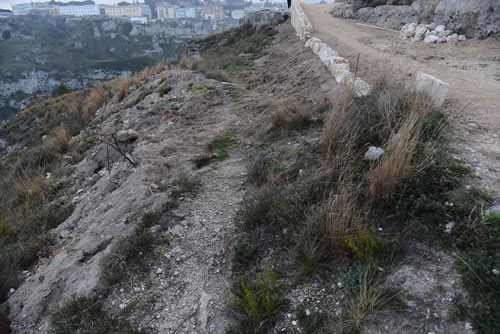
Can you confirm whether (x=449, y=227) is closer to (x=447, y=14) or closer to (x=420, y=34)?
(x=420, y=34)

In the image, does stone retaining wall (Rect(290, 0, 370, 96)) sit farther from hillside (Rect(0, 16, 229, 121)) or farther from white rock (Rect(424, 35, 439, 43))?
hillside (Rect(0, 16, 229, 121))

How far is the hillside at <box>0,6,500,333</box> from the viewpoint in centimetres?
202

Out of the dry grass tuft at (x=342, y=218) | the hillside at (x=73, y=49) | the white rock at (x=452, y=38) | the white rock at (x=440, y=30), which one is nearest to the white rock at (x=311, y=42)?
the white rock at (x=440, y=30)

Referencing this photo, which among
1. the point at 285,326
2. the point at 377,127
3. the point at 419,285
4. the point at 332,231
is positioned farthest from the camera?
the point at 377,127

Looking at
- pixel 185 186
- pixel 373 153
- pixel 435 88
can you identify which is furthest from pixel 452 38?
pixel 185 186

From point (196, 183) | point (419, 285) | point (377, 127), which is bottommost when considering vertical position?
point (196, 183)

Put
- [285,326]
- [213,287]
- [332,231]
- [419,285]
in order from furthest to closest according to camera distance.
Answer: [213,287], [332,231], [285,326], [419,285]

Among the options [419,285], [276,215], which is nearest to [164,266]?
[276,215]

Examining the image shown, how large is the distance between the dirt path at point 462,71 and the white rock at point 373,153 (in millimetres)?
708

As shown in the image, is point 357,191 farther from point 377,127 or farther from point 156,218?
point 156,218

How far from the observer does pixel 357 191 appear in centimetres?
265

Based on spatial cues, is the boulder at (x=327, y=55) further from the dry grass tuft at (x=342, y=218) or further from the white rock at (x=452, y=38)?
the dry grass tuft at (x=342, y=218)

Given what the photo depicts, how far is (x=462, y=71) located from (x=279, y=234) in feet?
16.2

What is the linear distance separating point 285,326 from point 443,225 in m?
1.37
